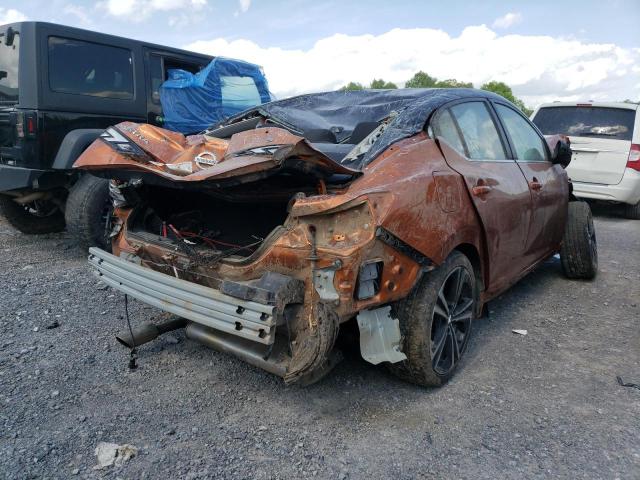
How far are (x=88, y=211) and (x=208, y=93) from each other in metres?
2.34

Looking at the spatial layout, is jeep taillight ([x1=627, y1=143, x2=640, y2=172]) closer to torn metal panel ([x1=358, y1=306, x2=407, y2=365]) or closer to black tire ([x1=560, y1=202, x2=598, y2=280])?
black tire ([x1=560, y1=202, x2=598, y2=280])

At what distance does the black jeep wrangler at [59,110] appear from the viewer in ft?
16.7

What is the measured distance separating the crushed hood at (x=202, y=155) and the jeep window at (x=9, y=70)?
2.83 meters

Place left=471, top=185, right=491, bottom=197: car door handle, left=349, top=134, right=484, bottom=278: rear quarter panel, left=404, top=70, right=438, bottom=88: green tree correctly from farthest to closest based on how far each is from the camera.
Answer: left=404, top=70, right=438, bottom=88: green tree, left=471, top=185, right=491, bottom=197: car door handle, left=349, top=134, right=484, bottom=278: rear quarter panel

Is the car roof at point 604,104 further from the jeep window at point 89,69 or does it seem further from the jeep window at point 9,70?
the jeep window at point 9,70

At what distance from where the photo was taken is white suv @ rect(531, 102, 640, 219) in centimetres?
795

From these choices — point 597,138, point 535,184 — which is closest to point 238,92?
point 535,184

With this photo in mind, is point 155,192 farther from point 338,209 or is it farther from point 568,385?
point 568,385

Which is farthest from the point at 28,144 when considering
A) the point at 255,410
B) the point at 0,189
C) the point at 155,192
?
the point at 255,410

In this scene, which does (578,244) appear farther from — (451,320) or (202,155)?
(202,155)

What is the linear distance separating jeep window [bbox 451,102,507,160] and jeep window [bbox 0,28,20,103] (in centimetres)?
438

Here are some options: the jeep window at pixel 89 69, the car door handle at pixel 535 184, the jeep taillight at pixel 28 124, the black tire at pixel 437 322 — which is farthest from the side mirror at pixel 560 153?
the jeep taillight at pixel 28 124

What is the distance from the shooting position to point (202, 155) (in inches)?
120

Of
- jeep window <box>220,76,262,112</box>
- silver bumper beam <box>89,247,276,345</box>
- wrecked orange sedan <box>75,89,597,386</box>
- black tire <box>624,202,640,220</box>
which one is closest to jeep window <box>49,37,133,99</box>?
jeep window <box>220,76,262,112</box>
